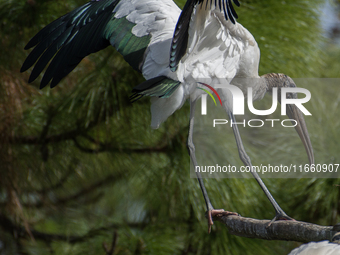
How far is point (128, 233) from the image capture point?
1.01m


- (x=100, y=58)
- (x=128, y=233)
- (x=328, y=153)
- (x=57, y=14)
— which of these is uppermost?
(x=57, y=14)

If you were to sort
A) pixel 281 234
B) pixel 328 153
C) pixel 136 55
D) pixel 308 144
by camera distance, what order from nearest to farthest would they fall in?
pixel 281 234 → pixel 136 55 → pixel 308 144 → pixel 328 153

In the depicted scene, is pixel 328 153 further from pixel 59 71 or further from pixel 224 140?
pixel 59 71

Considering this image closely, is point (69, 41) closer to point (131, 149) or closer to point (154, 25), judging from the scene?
point (154, 25)

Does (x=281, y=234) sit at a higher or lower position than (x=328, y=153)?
higher

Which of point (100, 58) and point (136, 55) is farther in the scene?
point (100, 58)

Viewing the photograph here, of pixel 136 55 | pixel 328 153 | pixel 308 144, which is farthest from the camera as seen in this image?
pixel 328 153

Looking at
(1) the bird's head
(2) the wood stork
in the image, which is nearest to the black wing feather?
(2) the wood stork

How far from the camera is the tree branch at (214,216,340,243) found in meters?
0.48

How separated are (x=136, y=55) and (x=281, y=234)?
375mm

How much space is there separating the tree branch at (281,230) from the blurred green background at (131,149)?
1.07 ft

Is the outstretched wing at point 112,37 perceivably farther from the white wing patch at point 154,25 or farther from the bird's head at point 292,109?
the bird's head at point 292,109

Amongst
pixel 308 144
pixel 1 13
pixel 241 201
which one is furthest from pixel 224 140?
pixel 1 13

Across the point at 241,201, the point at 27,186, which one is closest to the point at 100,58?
the point at 27,186
